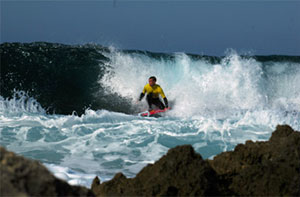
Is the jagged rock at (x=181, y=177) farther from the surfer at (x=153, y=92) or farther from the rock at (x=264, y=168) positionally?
the surfer at (x=153, y=92)

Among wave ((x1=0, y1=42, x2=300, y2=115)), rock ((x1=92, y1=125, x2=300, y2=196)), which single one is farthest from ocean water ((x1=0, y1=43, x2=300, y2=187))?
rock ((x1=92, y1=125, x2=300, y2=196))

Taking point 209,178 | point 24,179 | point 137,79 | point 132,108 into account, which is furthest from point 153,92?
point 24,179

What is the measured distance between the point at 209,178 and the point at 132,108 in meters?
11.2

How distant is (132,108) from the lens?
47.7 feet

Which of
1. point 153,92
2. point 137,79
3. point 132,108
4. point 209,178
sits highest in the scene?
point 137,79

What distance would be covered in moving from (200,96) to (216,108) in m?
0.98

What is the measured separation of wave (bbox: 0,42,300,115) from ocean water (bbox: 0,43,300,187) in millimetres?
44

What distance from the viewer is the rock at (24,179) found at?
2.14 m

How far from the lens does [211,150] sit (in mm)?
7613

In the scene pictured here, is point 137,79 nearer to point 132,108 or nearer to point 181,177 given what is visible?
point 132,108

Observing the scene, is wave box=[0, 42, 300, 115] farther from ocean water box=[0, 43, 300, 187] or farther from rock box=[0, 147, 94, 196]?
rock box=[0, 147, 94, 196]

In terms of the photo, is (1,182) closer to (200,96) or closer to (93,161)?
(93,161)

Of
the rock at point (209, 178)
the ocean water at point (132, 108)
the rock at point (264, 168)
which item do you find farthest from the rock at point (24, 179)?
the ocean water at point (132, 108)

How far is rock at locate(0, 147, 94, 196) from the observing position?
214cm
